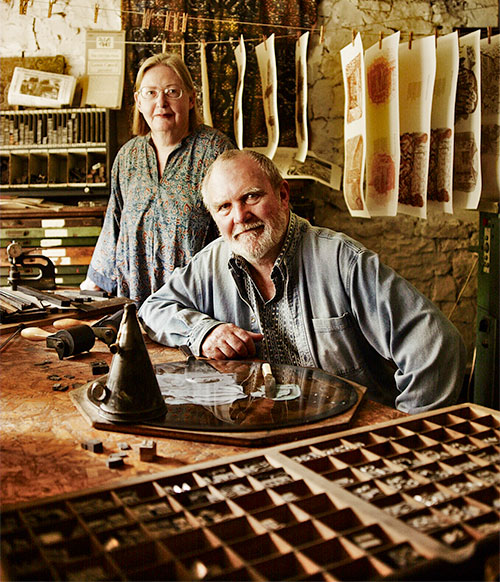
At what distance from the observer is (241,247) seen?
7.47ft

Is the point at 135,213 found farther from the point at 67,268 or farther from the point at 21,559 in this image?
the point at 21,559

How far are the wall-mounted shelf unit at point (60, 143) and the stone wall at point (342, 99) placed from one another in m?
0.60

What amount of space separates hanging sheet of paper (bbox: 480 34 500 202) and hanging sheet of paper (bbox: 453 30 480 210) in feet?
0.23

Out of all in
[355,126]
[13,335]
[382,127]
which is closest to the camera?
[13,335]

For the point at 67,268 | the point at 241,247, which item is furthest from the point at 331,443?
the point at 67,268

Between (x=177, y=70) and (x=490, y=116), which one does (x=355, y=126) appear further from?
(x=177, y=70)

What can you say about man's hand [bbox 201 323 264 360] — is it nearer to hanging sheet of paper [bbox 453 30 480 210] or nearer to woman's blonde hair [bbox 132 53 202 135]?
woman's blonde hair [bbox 132 53 202 135]

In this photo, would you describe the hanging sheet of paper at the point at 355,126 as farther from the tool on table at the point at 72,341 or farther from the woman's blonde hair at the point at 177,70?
the tool on table at the point at 72,341

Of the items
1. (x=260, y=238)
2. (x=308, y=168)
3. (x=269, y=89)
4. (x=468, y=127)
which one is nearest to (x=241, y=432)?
(x=260, y=238)

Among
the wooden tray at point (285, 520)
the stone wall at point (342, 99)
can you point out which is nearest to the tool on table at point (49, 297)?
the wooden tray at point (285, 520)

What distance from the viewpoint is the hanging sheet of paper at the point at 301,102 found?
4746 millimetres

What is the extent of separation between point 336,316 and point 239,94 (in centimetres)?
331

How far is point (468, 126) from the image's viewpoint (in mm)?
3674

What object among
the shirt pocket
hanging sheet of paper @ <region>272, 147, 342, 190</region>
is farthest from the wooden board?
hanging sheet of paper @ <region>272, 147, 342, 190</region>
